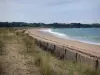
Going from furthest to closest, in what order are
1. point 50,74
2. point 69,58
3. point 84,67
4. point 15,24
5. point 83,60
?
1. point 15,24
2. point 69,58
3. point 83,60
4. point 84,67
5. point 50,74

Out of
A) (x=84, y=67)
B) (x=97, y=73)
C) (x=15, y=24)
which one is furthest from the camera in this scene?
(x=15, y=24)

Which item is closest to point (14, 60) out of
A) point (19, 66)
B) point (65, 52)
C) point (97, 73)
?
point (19, 66)

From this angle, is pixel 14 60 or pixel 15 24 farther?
pixel 15 24

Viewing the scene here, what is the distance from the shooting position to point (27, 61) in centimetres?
751

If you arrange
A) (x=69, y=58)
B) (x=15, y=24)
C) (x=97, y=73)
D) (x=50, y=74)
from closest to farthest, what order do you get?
(x=50, y=74), (x=97, y=73), (x=69, y=58), (x=15, y=24)

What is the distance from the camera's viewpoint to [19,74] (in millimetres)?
5844

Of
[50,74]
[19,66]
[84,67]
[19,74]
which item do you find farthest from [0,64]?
[84,67]

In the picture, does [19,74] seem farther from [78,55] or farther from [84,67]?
[78,55]

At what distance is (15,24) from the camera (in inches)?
5969

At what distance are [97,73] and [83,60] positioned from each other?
2.41 m

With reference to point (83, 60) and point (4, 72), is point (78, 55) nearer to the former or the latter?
point (83, 60)

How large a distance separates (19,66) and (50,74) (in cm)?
140

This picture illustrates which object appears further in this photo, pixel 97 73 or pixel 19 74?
pixel 97 73

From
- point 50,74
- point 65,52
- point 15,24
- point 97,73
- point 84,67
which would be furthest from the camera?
point 15,24
